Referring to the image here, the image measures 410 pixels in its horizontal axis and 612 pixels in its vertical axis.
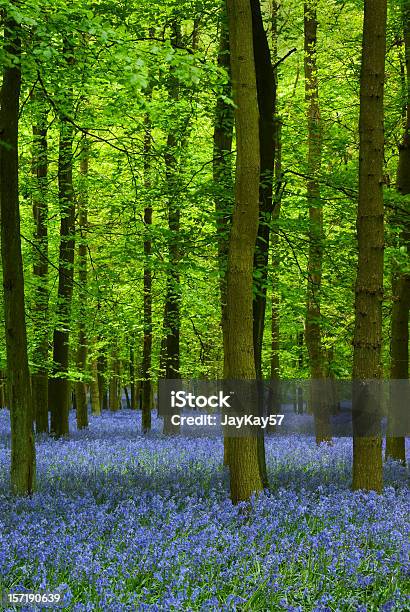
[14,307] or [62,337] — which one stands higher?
[14,307]

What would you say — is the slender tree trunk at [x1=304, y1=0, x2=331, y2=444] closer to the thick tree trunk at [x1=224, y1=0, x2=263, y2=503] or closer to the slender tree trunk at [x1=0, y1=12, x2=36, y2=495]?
the thick tree trunk at [x1=224, y1=0, x2=263, y2=503]

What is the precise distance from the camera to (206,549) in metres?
A: 5.90

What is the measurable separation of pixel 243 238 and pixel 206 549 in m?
3.41

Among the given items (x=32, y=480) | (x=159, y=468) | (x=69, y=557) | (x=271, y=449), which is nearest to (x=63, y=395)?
(x=271, y=449)

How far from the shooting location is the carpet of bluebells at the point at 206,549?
5.20 metres

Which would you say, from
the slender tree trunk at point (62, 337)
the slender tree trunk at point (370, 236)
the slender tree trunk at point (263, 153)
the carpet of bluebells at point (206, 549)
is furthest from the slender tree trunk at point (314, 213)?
the slender tree trunk at point (62, 337)

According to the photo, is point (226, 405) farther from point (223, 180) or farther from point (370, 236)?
point (223, 180)

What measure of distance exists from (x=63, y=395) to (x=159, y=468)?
7.48 m

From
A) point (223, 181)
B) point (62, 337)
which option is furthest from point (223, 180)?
point (62, 337)

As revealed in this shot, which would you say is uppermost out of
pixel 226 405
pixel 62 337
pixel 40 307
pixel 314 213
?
pixel 314 213

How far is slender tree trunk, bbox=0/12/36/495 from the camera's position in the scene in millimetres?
9352

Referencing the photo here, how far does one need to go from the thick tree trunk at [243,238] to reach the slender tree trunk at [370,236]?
1645 millimetres

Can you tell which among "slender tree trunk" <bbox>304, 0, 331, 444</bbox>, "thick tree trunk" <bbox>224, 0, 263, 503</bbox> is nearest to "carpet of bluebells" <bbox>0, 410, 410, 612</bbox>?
"thick tree trunk" <bbox>224, 0, 263, 503</bbox>

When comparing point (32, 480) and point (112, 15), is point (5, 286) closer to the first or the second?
point (32, 480)
